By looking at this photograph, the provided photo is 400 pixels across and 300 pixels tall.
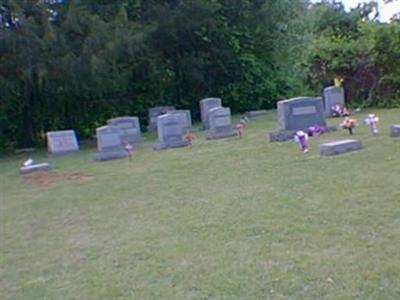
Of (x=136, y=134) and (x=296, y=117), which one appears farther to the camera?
(x=136, y=134)

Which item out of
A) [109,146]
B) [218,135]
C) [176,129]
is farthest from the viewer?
[218,135]

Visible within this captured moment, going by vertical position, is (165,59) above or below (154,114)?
above

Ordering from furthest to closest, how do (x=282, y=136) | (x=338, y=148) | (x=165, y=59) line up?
(x=165, y=59)
(x=282, y=136)
(x=338, y=148)

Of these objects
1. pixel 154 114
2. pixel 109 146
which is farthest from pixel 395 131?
pixel 154 114

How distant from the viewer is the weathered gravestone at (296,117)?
1252cm

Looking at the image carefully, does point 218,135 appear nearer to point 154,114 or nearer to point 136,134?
point 136,134

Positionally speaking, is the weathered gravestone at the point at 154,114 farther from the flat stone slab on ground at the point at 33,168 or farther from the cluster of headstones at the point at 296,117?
the flat stone slab on ground at the point at 33,168

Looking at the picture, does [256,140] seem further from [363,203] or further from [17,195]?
[363,203]

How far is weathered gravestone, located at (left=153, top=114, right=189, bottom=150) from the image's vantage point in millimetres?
13852

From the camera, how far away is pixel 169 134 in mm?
13953

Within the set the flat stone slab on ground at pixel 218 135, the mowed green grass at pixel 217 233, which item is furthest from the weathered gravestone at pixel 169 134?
the mowed green grass at pixel 217 233

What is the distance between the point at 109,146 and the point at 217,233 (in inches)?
335

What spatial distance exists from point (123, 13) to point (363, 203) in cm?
1532

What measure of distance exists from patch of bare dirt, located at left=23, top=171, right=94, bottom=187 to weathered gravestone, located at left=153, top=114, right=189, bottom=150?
319 centimetres
